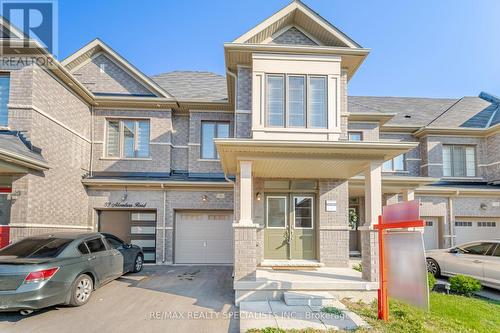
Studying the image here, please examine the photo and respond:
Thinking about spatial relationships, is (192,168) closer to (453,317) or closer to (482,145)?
(453,317)

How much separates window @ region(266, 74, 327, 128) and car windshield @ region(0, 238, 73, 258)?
5646 millimetres

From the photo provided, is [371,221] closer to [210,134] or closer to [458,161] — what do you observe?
[210,134]

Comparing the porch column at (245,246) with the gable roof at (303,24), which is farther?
the gable roof at (303,24)

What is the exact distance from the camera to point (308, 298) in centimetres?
656

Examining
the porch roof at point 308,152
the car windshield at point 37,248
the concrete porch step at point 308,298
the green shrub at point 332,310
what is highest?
the porch roof at point 308,152

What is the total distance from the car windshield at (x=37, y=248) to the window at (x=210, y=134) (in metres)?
6.54

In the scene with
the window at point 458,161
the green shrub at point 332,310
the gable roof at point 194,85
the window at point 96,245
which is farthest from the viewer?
the window at point 458,161

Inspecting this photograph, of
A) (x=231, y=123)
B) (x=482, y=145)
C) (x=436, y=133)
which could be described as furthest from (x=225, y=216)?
(x=482, y=145)

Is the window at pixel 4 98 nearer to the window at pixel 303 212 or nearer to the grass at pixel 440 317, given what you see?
the window at pixel 303 212

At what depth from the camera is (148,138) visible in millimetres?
12281

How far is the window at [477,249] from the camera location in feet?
29.4

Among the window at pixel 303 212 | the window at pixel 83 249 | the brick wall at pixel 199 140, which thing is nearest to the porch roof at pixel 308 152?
the window at pixel 303 212

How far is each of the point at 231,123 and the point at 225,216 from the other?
369 centimetres

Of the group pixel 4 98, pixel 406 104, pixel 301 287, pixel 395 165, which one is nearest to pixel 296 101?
pixel 301 287
